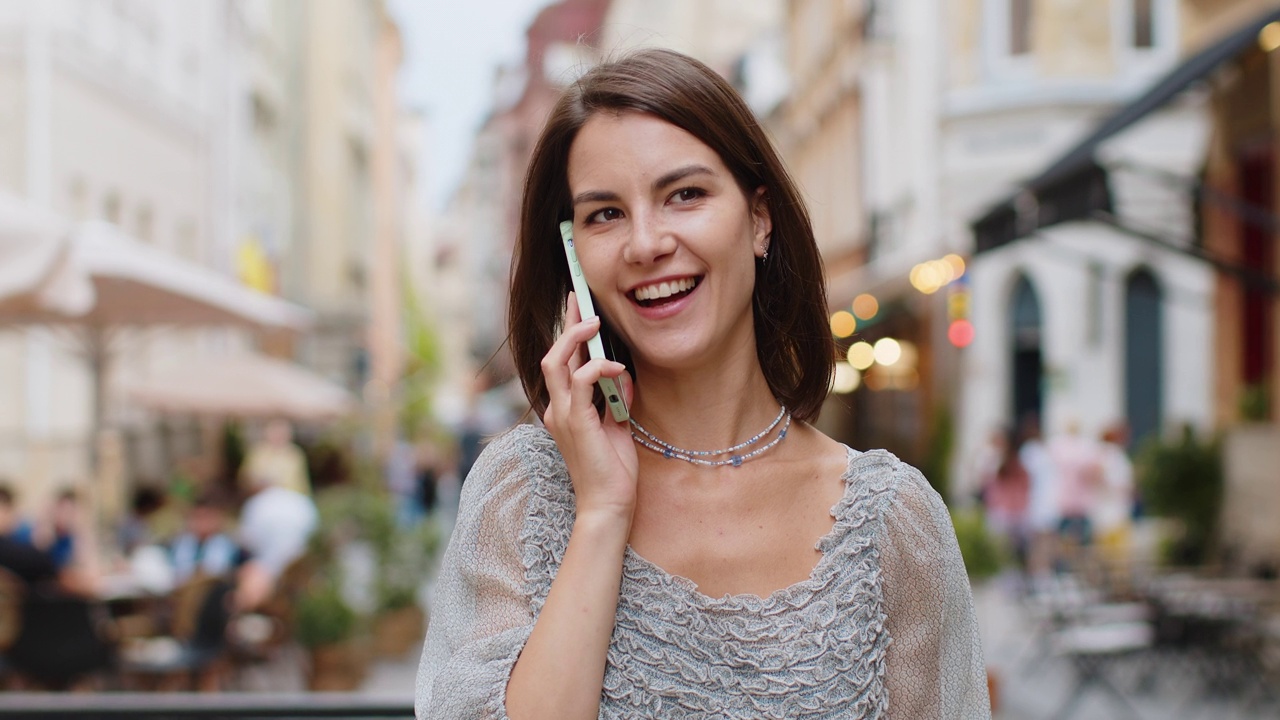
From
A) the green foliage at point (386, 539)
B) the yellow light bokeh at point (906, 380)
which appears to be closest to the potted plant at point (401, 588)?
the green foliage at point (386, 539)

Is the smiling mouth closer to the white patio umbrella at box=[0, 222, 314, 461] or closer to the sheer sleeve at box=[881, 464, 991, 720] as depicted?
the sheer sleeve at box=[881, 464, 991, 720]

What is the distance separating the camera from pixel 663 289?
71.6 inches

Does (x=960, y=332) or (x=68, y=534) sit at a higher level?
(x=960, y=332)

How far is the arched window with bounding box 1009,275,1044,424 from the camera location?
19547mm

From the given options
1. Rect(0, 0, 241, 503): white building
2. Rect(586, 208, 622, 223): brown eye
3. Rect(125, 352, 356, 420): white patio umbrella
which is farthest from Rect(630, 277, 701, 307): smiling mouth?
Rect(125, 352, 356, 420): white patio umbrella

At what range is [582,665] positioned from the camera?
5.37 feet

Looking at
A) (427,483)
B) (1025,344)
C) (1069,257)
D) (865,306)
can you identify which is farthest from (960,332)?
(427,483)

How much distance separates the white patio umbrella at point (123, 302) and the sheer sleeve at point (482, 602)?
4.15m

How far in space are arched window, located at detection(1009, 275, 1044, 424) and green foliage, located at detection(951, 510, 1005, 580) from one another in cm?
721

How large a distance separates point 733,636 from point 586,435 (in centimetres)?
33

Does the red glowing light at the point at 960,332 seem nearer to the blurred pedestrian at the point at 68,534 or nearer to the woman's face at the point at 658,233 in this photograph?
the blurred pedestrian at the point at 68,534

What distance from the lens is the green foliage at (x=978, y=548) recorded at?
1223cm

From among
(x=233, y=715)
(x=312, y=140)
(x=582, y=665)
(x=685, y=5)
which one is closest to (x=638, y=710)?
(x=582, y=665)

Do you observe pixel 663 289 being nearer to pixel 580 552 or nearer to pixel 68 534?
pixel 580 552
